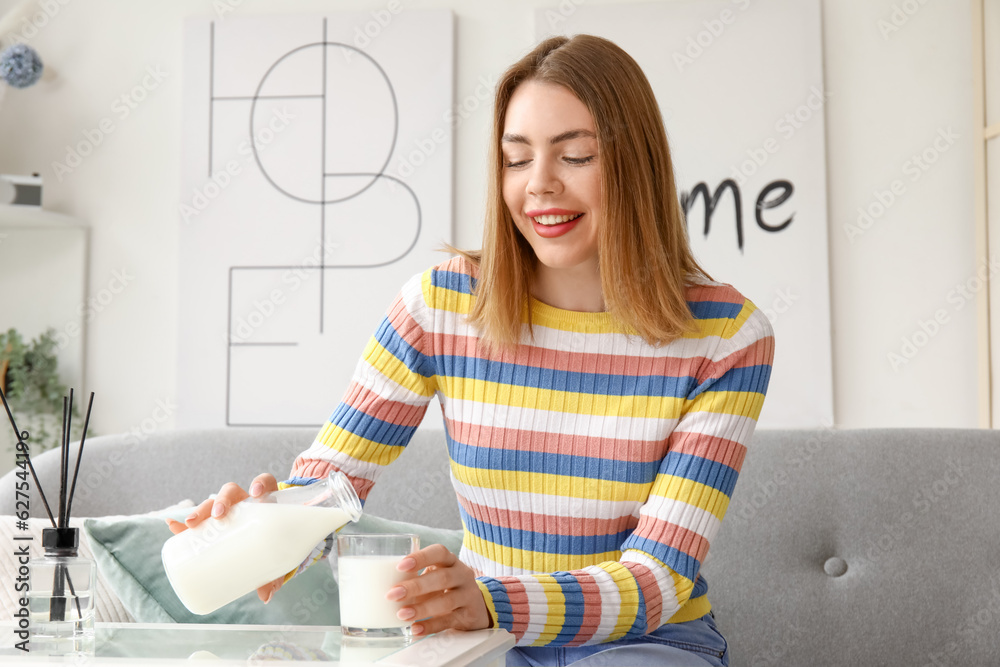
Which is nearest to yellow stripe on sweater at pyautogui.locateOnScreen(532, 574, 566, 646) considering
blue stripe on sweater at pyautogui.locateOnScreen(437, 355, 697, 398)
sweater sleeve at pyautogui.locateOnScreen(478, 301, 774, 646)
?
sweater sleeve at pyautogui.locateOnScreen(478, 301, 774, 646)

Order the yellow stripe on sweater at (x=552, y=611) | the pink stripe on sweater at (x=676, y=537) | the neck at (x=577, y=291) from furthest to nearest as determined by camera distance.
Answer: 1. the neck at (x=577, y=291)
2. the pink stripe on sweater at (x=676, y=537)
3. the yellow stripe on sweater at (x=552, y=611)

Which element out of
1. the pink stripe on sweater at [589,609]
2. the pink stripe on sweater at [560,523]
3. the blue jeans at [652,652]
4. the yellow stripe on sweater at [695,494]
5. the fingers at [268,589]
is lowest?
the blue jeans at [652,652]

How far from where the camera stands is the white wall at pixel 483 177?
2.28 m

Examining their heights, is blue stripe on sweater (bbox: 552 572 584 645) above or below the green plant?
below

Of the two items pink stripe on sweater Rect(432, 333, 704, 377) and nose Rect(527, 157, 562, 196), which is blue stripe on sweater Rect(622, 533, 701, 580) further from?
nose Rect(527, 157, 562, 196)

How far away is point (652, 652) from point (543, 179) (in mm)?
594

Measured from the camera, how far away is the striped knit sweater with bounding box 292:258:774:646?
1.11 metres

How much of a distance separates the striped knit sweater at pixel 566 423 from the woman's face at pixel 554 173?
0.36 ft

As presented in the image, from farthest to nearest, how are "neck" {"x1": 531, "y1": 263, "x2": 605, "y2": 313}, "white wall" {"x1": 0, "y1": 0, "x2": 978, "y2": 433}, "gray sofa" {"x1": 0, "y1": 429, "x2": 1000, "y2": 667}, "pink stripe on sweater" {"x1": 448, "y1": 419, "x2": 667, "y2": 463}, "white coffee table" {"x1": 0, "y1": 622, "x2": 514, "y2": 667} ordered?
"white wall" {"x1": 0, "y1": 0, "x2": 978, "y2": 433}
"gray sofa" {"x1": 0, "y1": 429, "x2": 1000, "y2": 667}
"neck" {"x1": 531, "y1": 263, "x2": 605, "y2": 313}
"pink stripe on sweater" {"x1": 448, "y1": 419, "x2": 667, "y2": 463}
"white coffee table" {"x1": 0, "y1": 622, "x2": 514, "y2": 667}

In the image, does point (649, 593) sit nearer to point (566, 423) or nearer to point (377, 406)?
point (566, 423)

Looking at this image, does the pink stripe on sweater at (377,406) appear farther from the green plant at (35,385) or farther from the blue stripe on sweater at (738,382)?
the green plant at (35,385)

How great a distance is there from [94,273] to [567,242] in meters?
1.85

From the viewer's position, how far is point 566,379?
3.90 ft

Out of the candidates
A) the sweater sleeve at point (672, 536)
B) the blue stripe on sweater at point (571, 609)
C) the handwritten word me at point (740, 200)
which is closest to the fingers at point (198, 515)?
the sweater sleeve at point (672, 536)
